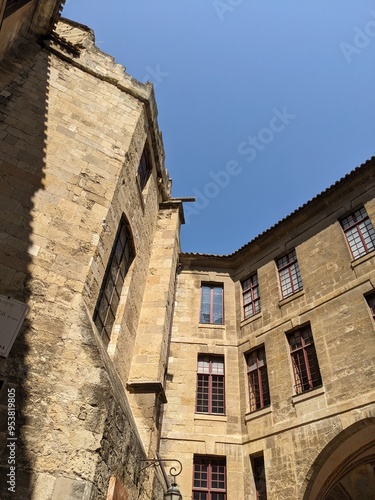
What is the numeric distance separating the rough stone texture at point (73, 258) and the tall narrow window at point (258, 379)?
429 cm

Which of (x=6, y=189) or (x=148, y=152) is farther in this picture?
(x=148, y=152)

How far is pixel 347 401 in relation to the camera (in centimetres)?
838

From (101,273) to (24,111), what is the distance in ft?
10.2

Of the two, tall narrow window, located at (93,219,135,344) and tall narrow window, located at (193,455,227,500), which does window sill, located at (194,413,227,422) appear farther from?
tall narrow window, located at (93,219,135,344)

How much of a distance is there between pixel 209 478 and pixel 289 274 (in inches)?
245

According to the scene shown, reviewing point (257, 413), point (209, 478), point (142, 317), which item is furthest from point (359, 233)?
point (209, 478)

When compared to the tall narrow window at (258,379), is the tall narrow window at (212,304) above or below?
above

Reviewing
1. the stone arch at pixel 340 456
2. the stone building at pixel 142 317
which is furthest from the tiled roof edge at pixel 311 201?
the stone arch at pixel 340 456

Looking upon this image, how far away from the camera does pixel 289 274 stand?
465 inches

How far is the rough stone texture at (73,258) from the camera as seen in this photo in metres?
3.77

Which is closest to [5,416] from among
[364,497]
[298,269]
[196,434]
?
[196,434]

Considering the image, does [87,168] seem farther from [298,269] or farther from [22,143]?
[298,269]

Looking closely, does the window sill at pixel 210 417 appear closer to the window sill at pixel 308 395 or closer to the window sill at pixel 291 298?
the window sill at pixel 308 395

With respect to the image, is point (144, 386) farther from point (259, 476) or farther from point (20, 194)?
point (259, 476)
